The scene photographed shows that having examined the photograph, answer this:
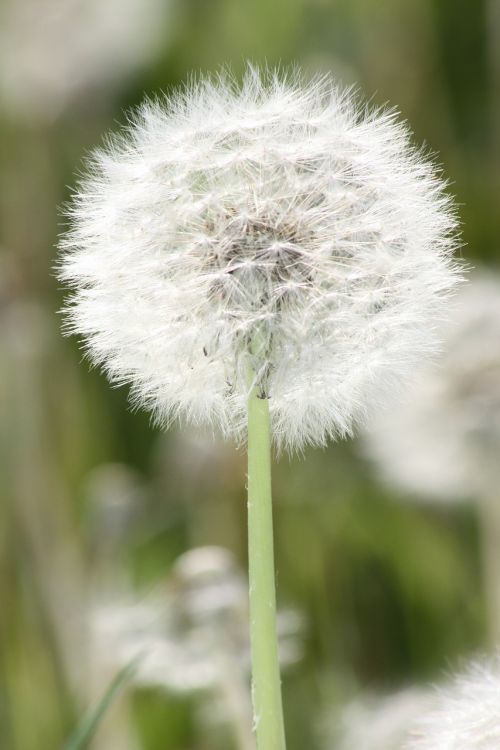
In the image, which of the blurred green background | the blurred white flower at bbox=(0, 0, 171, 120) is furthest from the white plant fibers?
the blurred white flower at bbox=(0, 0, 171, 120)

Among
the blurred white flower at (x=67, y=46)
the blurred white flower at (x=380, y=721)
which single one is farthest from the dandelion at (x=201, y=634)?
the blurred white flower at (x=67, y=46)

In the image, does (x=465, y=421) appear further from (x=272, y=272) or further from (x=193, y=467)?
(x=272, y=272)

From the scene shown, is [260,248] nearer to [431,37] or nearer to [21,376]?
[21,376]

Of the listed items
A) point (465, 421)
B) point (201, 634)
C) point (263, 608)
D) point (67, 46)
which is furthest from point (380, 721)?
point (67, 46)

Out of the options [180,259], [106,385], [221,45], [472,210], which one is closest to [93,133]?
[221,45]

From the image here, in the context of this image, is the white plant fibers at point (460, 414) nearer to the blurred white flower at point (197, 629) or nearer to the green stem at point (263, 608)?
the blurred white flower at point (197, 629)
